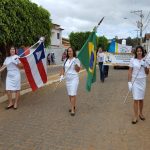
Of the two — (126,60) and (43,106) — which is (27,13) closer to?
(43,106)

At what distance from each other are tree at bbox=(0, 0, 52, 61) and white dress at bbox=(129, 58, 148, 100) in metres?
5.10

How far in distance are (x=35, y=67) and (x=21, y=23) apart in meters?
2.79

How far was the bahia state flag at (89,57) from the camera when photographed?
11281 mm

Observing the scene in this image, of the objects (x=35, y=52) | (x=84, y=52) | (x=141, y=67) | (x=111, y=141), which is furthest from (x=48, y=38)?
(x=111, y=141)

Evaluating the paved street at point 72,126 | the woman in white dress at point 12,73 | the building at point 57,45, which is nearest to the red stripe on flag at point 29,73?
the woman in white dress at point 12,73

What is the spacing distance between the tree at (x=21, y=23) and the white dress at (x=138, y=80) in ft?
16.7

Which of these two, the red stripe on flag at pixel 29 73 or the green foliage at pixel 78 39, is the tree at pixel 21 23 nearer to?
the red stripe on flag at pixel 29 73

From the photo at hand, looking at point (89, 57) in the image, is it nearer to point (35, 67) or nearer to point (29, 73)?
point (35, 67)

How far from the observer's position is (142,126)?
9.23 m

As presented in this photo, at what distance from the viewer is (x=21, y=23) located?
14484 millimetres

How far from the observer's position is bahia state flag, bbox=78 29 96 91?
37.0 feet

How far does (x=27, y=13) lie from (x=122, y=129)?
24.9ft

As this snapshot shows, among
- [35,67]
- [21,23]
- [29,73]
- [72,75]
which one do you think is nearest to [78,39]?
[21,23]

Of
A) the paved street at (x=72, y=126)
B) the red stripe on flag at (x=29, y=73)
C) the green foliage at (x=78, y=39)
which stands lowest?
the paved street at (x=72, y=126)
